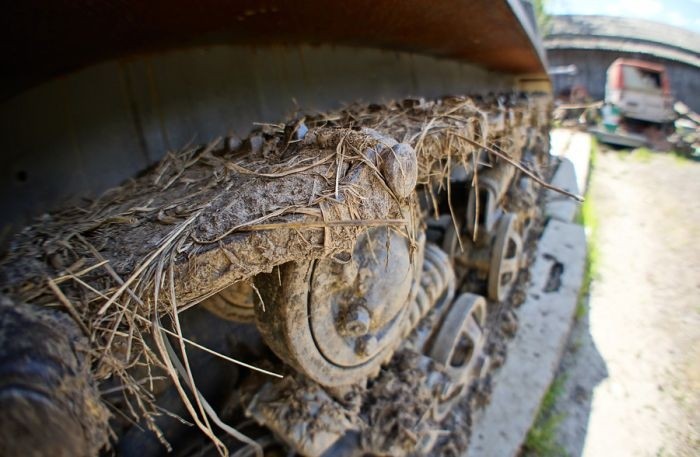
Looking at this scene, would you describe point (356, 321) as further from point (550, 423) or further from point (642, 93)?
point (642, 93)

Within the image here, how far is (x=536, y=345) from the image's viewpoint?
344cm

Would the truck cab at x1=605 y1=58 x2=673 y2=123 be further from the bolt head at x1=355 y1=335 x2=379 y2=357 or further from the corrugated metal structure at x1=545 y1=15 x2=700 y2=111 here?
the bolt head at x1=355 y1=335 x2=379 y2=357

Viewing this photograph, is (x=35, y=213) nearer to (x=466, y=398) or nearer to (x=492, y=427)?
(x=466, y=398)

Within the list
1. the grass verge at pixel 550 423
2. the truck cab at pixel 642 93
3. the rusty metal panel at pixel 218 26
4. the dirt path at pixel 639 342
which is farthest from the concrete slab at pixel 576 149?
the rusty metal panel at pixel 218 26

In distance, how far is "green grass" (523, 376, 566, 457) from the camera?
→ 9.25 feet

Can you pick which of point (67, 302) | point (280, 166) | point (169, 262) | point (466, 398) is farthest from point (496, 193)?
point (67, 302)

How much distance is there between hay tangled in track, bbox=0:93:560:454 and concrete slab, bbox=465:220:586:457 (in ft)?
6.12

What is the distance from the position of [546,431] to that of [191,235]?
9.43 feet

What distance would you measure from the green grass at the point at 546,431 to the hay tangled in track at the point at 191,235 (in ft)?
7.16

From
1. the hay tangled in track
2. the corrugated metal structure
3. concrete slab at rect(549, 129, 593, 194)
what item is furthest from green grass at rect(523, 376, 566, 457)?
the corrugated metal structure

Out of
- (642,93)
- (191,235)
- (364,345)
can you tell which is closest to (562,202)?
(364,345)

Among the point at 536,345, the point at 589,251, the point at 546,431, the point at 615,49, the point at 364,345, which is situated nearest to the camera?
the point at 364,345

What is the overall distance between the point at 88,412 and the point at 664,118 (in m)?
11.6

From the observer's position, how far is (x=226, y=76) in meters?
2.25
